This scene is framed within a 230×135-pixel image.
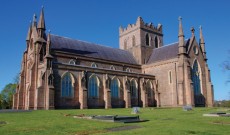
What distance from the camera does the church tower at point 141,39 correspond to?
201 ft

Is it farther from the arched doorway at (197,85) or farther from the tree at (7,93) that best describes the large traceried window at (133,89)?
the tree at (7,93)

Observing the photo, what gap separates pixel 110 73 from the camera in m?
46.2

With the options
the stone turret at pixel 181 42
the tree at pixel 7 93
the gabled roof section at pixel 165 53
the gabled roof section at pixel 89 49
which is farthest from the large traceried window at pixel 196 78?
the tree at pixel 7 93

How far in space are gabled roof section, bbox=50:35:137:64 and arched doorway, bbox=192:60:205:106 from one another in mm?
14537

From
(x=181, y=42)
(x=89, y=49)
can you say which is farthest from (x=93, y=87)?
(x=181, y=42)

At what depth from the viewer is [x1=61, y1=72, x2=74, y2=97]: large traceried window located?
3909cm

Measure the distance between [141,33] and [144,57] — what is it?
668cm

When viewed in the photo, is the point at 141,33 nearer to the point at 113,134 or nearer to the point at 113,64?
the point at 113,64

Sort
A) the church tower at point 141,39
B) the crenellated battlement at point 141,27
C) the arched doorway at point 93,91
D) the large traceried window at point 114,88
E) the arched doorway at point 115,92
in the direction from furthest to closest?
the crenellated battlement at point 141,27 → the church tower at point 141,39 → the large traceried window at point 114,88 → the arched doorway at point 115,92 → the arched doorway at point 93,91

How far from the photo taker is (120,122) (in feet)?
56.6

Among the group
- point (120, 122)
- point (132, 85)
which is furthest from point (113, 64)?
point (120, 122)

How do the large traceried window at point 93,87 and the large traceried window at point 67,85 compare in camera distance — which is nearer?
Result: the large traceried window at point 67,85

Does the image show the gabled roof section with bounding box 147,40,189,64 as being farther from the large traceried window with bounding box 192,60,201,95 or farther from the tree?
the tree

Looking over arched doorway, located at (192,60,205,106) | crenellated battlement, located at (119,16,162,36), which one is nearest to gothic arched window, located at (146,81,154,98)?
arched doorway, located at (192,60,205,106)
